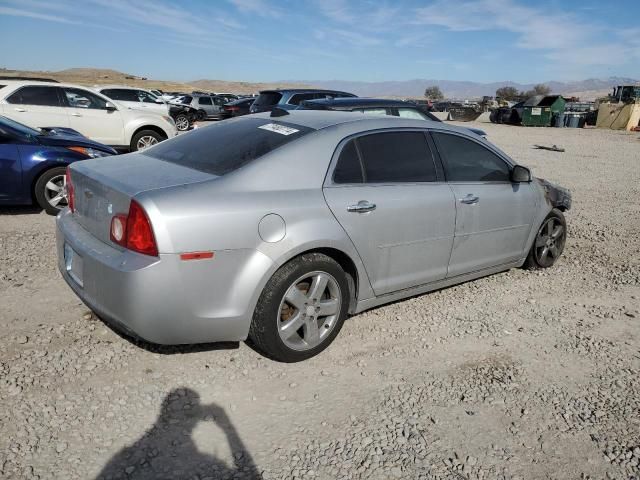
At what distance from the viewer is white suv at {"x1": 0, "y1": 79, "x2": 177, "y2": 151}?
9922mm

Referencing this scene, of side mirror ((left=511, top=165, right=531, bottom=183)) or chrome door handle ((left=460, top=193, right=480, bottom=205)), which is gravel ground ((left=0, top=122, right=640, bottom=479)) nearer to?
chrome door handle ((left=460, top=193, right=480, bottom=205))

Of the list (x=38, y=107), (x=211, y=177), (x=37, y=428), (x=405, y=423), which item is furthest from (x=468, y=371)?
(x=38, y=107)

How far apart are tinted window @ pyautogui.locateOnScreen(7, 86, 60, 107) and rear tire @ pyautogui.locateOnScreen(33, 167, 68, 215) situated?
14.9 feet

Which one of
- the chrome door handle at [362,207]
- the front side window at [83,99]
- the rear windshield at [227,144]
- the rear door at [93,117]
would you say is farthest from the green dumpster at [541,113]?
the chrome door handle at [362,207]

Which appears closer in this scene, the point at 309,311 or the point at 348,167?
the point at 309,311

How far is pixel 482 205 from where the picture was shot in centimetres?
419

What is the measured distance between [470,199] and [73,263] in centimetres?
293

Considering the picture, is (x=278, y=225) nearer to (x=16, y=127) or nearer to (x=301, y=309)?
(x=301, y=309)

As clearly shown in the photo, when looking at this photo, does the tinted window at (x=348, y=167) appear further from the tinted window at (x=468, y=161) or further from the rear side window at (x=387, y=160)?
the tinted window at (x=468, y=161)

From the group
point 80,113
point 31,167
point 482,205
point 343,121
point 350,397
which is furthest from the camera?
point 80,113

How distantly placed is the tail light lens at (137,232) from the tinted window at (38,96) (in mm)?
8827

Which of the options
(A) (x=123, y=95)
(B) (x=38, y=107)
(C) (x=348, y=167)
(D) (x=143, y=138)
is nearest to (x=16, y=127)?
(B) (x=38, y=107)

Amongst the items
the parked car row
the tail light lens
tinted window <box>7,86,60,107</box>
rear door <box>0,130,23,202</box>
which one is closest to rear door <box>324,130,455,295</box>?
the tail light lens

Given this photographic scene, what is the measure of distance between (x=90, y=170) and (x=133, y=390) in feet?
4.71
